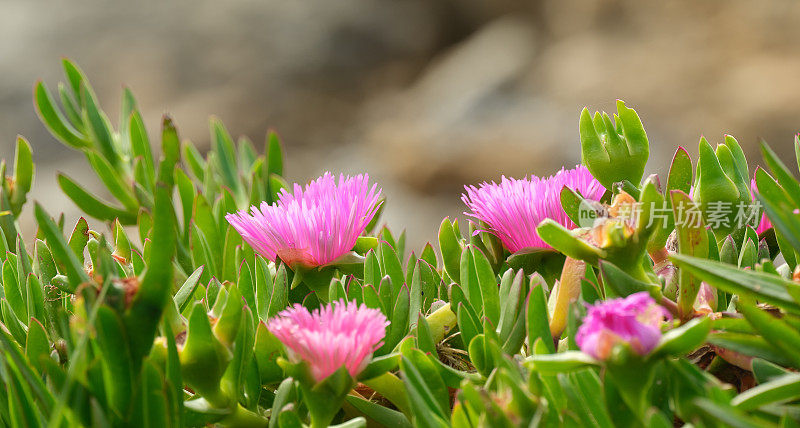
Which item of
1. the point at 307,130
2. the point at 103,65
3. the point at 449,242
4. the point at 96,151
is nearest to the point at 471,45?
the point at 307,130

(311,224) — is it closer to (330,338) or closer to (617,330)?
(330,338)

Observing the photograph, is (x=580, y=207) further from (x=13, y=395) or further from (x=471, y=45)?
(x=471, y=45)

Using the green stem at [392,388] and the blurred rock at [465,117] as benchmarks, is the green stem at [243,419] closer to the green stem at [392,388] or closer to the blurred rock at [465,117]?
the green stem at [392,388]

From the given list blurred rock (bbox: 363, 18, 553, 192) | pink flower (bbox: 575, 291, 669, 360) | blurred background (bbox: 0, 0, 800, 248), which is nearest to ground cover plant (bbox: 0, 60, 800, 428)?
pink flower (bbox: 575, 291, 669, 360)

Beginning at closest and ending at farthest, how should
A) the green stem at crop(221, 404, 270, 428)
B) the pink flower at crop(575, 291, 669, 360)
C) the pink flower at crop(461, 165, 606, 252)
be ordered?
the pink flower at crop(575, 291, 669, 360) < the green stem at crop(221, 404, 270, 428) < the pink flower at crop(461, 165, 606, 252)

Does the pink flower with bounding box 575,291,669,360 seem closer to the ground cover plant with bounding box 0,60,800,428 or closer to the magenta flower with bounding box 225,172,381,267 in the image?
the ground cover plant with bounding box 0,60,800,428

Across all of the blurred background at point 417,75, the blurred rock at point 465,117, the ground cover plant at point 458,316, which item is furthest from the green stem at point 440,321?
the blurred rock at point 465,117
